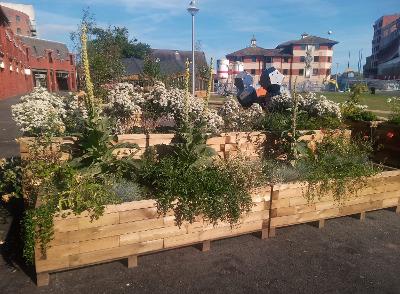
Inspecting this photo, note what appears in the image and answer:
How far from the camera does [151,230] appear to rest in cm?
427

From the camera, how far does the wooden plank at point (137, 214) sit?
4.09 meters

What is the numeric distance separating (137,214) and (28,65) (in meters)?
47.1

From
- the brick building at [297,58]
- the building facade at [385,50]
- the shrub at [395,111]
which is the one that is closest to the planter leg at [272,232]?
the shrub at [395,111]

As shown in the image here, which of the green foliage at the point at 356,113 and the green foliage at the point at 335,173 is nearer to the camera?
the green foliage at the point at 335,173

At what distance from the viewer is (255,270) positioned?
169 inches

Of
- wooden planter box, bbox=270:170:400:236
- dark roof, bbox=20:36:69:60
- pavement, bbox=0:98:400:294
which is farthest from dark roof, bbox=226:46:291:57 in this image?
pavement, bbox=0:98:400:294

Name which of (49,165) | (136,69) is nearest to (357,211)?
(49,165)

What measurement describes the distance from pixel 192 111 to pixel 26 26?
3513 inches

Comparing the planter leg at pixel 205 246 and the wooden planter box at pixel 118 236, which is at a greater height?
the wooden planter box at pixel 118 236

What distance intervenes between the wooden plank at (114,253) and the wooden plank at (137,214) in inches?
14.2

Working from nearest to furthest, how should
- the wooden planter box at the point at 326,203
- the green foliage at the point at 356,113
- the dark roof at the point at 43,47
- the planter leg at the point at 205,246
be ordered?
the planter leg at the point at 205,246 < the wooden planter box at the point at 326,203 < the green foliage at the point at 356,113 < the dark roof at the point at 43,47

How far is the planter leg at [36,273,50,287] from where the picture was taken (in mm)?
3840

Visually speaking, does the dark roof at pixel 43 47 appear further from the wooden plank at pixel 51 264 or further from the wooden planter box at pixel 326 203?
the wooden planter box at pixel 326 203

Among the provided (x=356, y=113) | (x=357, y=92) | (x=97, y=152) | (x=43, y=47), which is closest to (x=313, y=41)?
(x=43, y=47)
